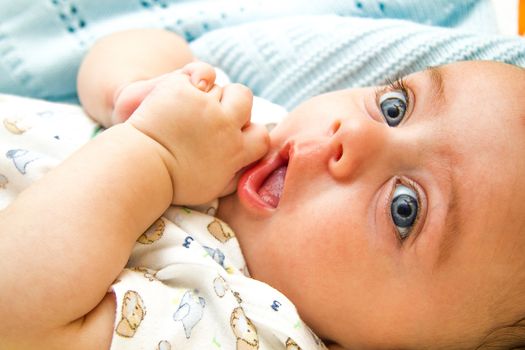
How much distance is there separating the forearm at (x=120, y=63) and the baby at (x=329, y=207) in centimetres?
14

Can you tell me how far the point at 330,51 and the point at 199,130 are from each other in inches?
19.7

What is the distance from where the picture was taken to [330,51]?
1237 mm

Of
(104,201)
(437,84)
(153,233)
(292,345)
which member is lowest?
(292,345)

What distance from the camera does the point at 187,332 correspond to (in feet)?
2.60

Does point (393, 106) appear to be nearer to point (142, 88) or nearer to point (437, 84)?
point (437, 84)

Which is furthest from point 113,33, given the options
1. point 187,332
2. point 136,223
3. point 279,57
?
point 187,332

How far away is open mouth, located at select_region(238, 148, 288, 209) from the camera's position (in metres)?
0.91

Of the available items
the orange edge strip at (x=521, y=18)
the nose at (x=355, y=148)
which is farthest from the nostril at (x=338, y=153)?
the orange edge strip at (x=521, y=18)

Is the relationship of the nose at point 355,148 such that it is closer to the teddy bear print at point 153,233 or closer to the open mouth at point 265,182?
the open mouth at point 265,182

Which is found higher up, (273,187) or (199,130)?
(199,130)

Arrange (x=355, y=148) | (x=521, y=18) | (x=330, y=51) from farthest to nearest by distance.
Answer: (x=521, y=18) < (x=330, y=51) < (x=355, y=148)

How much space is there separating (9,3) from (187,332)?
882 millimetres

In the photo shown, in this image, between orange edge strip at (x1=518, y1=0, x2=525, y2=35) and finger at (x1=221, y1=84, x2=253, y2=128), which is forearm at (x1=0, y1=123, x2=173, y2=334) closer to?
finger at (x1=221, y1=84, x2=253, y2=128)

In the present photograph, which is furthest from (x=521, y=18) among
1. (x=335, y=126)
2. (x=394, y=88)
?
(x=335, y=126)
